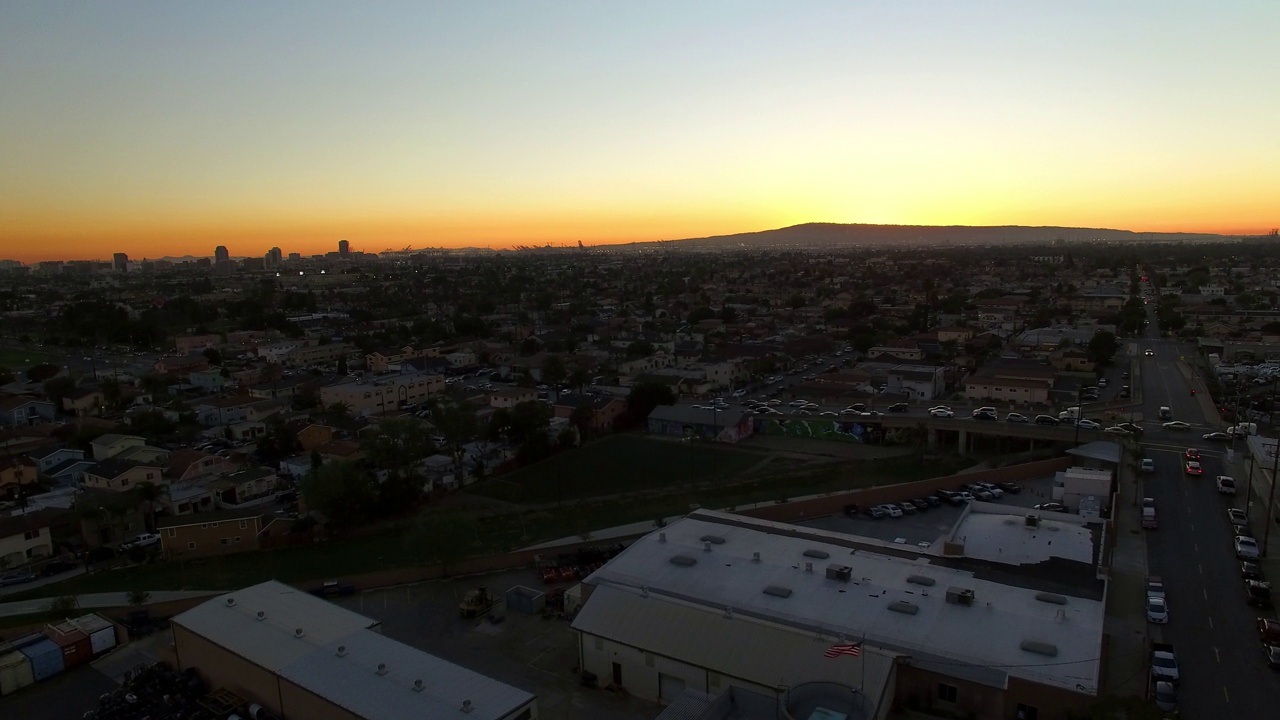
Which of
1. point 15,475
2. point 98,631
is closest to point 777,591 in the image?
point 98,631

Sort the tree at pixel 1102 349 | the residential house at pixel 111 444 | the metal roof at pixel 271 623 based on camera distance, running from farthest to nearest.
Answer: the tree at pixel 1102 349 < the residential house at pixel 111 444 < the metal roof at pixel 271 623

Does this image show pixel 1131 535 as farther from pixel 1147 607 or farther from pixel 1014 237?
pixel 1014 237

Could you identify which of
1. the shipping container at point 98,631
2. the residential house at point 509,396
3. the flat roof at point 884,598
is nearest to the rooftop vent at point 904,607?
the flat roof at point 884,598

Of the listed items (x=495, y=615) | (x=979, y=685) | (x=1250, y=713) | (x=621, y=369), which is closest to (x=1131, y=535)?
(x=1250, y=713)

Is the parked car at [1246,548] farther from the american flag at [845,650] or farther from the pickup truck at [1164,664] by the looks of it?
the american flag at [845,650]

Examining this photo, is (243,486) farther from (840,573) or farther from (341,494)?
(840,573)

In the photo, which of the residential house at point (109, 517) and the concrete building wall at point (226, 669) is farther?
the residential house at point (109, 517)

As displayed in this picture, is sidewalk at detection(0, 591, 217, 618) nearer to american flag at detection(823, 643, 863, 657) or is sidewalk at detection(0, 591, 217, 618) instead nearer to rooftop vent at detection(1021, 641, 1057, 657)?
american flag at detection(823, 643, 863, 657)
